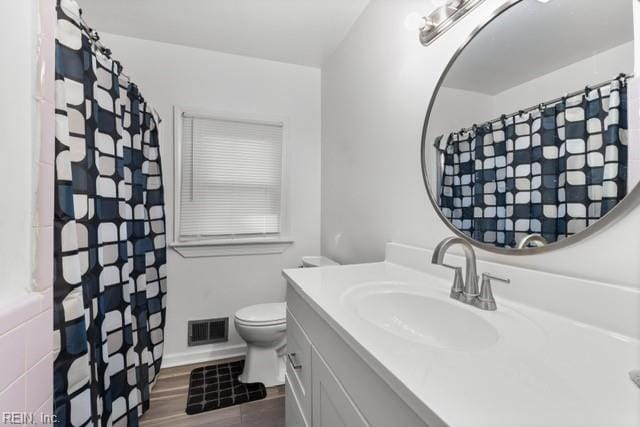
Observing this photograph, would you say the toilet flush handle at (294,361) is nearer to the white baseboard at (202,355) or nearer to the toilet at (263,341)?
the toilet at (263,341)

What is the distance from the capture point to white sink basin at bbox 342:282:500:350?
2.48 ft

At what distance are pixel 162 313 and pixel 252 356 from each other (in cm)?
66

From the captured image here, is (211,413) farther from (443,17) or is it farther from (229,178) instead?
(443,17)

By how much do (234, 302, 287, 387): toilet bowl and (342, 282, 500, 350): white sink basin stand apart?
938 millimetres

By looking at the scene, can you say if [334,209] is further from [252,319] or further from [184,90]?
[184,90]

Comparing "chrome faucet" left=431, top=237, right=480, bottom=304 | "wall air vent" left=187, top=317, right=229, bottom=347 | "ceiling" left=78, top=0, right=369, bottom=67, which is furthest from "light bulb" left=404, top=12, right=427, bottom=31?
"wall air vent" left=187, top=317, right=229, bottom=347

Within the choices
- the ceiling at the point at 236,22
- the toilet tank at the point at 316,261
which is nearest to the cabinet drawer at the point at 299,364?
the toilet tank at the point at 316,261

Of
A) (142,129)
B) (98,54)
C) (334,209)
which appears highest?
(98,54)

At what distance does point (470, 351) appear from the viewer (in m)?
0.53

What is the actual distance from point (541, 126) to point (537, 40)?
26 centimetres

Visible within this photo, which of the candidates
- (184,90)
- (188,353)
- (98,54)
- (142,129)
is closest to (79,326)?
(98,54)

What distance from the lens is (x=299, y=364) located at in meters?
1.00

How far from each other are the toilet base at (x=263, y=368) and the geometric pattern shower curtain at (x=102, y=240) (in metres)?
0.55

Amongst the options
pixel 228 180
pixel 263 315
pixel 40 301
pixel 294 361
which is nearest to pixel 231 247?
pixel 228 180
